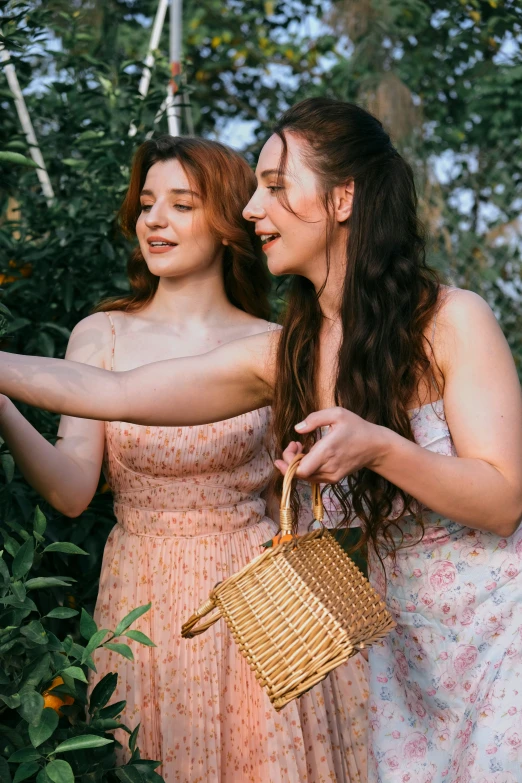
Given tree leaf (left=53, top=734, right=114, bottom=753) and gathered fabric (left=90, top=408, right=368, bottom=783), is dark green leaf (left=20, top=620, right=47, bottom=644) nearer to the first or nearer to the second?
tree leaf (left=53, top=734, right=114, bottom=753)

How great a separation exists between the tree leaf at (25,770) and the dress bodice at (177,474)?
942 mm

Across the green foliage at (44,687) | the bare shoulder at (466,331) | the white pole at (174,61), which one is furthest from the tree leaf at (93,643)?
the white pole at (174,61)

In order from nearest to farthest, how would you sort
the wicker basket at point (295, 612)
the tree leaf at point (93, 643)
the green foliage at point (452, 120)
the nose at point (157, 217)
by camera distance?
the wicker basket at point (295, 612), the tree leaf at point (93, 643), the nose at point (157, 217), the green foliage at point (452, 120)

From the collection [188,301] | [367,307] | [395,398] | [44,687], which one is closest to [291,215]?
[367,307]

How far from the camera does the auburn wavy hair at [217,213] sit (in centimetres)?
257

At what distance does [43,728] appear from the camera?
4.91 ft

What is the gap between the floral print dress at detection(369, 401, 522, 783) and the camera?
1.75 m

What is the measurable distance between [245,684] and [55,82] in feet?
6.47

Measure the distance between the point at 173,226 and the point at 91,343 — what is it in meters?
0.35

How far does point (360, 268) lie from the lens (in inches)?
76.9

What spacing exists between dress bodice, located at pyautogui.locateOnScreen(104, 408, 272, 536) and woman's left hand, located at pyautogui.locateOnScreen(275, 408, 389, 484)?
2.80 ft

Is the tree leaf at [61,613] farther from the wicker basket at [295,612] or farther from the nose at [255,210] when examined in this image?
the nose at [255,210]

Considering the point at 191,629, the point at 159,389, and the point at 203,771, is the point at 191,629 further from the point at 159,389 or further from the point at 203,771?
the point at 203,771

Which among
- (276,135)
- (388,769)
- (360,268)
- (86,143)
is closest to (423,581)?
(388,769)
